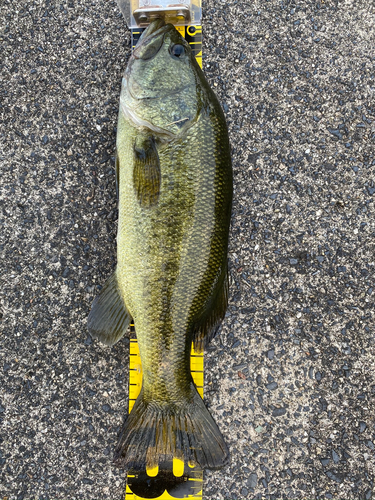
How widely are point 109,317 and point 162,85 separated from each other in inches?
57.0

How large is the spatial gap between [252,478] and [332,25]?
10.8ft

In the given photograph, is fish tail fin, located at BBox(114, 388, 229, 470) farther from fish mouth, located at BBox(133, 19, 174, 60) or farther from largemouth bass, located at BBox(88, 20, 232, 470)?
fish mouth, located at BBox(133, 19, 174, 60)

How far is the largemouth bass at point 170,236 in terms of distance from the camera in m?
1.92

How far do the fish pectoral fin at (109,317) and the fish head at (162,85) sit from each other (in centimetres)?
100

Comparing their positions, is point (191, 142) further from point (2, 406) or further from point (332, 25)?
point (2, 406)

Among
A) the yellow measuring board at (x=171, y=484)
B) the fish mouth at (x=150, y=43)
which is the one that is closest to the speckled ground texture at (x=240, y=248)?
the yellow measuring board at (x=171, y=484)

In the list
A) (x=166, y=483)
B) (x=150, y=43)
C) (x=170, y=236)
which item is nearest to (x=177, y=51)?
(x=150, y=43)

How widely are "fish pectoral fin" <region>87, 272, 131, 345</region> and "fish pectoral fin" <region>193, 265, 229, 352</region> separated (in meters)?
0.45

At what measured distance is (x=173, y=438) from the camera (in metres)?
2.01

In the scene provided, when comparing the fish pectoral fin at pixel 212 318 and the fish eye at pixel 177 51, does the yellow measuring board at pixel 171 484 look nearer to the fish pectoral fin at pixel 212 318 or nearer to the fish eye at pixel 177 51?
the fish pectoral fin at pixel 212 318

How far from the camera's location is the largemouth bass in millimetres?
1924

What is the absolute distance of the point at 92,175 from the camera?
2.47 metres

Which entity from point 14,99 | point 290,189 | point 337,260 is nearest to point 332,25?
point 290,189

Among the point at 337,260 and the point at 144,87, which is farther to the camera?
the point at 337,260
